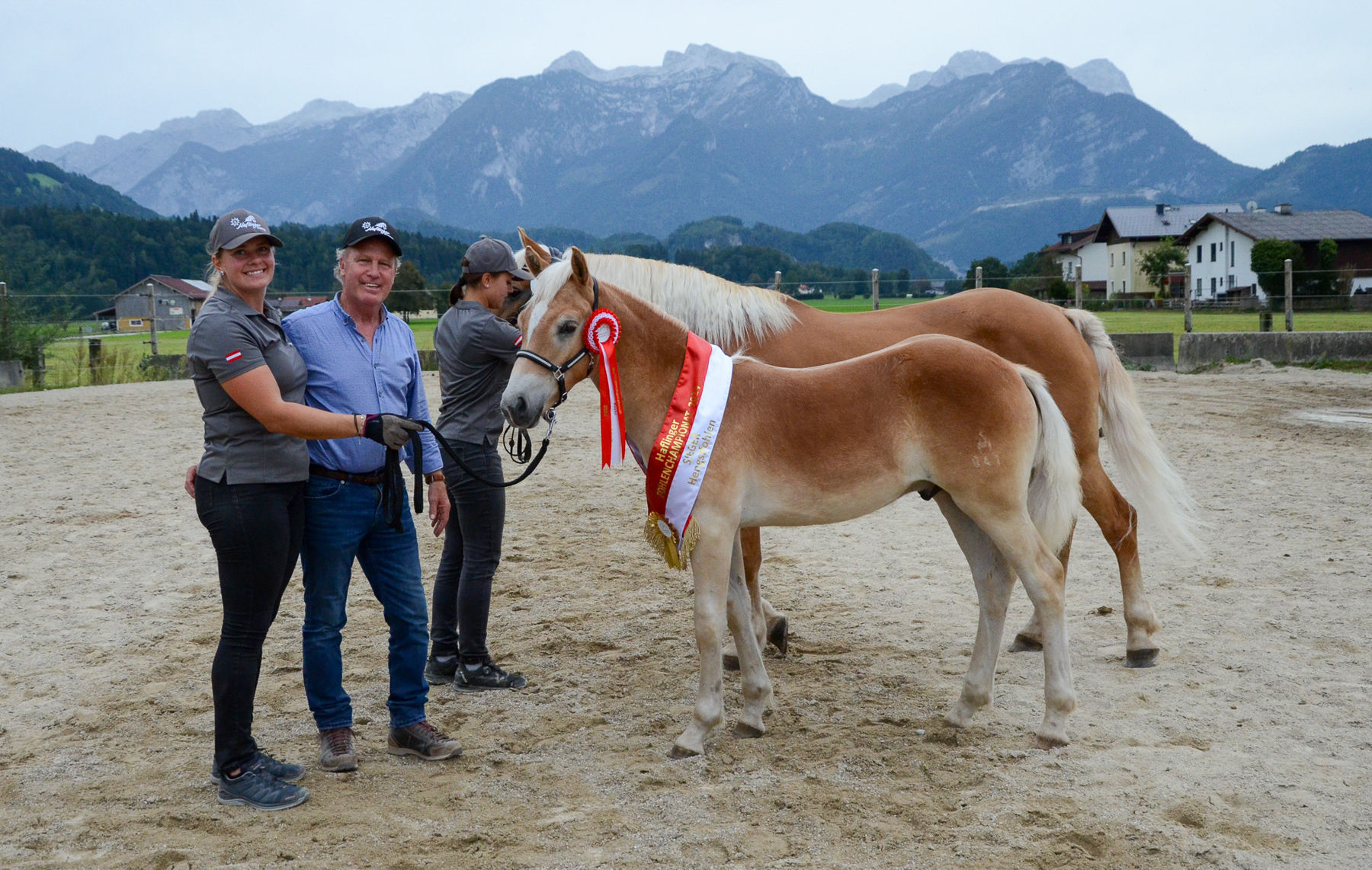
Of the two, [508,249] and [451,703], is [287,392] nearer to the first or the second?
[508,249]

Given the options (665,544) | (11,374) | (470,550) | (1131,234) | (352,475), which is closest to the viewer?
(352,475)

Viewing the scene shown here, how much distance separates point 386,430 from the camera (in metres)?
3.05

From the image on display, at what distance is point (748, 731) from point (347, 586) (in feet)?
5.54

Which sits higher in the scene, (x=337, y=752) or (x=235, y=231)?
(x=235, y=231)

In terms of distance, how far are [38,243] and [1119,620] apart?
77.9m

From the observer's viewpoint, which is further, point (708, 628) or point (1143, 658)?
point (1143, 658)

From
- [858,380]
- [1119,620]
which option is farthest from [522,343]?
[1119,620]

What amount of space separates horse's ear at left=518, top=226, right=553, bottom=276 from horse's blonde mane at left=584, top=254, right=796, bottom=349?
1.03ft

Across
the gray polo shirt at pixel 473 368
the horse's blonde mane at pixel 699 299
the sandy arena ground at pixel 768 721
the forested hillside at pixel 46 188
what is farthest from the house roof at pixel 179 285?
the horse's blonde mane at pixel 699 299

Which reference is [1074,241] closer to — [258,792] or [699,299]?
[699,299]

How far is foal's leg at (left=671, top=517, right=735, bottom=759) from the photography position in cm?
341

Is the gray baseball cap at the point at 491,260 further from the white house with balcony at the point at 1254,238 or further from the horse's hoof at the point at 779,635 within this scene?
the white house with balcony at the point at 1254,238

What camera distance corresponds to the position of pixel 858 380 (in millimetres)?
3512

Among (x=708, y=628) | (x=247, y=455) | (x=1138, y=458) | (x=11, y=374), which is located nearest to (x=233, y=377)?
(x=247, y=455)
